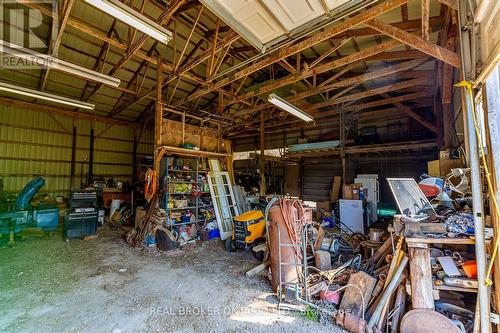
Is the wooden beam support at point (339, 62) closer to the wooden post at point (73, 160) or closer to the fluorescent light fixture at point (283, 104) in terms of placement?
the fluorescent light fixture at point (283, 104)

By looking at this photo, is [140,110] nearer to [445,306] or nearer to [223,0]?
[223,0]

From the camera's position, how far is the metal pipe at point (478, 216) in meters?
2.18

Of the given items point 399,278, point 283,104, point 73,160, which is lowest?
point 399,278

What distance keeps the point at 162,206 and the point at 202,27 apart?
5734 mm

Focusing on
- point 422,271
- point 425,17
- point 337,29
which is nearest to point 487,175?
point 422,271

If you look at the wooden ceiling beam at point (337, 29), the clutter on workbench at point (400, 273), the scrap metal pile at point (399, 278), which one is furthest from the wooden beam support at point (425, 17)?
the scrap metal pile at point (399, 278)

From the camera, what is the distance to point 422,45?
3.23m

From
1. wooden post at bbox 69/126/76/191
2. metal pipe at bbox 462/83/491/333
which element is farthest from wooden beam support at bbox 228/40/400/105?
wooden post at bbox 69/126/76/191

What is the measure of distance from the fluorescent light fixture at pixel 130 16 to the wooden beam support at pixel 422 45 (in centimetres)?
329

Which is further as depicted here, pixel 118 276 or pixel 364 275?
pixel 118 276

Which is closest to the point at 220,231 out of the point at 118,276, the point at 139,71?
the point at 118,276

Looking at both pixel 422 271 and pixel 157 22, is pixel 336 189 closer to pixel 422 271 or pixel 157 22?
pixel 422 271

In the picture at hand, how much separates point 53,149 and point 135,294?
989 cm

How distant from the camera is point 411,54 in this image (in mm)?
4746
